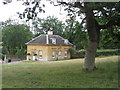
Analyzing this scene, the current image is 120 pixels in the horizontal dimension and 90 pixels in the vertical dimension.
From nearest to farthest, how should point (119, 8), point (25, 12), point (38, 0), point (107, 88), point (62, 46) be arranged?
point (107, 88)
point (119, 8)
point (38, 0)
point (25, 12)
point (62, 46)

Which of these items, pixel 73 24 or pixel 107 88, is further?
pixel 73 24

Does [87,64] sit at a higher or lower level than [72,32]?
lower

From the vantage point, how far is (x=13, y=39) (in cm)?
4419

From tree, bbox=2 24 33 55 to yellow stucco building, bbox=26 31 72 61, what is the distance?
5.93 metres

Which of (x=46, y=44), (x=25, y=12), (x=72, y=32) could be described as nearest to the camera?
(x=25, y=12)

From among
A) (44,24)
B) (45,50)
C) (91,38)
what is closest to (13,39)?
(45,50)

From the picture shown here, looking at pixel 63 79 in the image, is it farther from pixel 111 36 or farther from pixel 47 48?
pixel 47 48

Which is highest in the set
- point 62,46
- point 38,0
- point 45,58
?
point 38,0

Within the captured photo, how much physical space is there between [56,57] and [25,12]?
87.5 feet

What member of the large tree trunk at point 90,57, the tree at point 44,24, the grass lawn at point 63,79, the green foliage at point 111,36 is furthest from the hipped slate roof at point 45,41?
the grass lawn at point 63,79

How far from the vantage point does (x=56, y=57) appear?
127 ft

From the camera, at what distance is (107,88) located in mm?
6500

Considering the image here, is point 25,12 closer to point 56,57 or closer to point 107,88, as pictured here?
point 107,88

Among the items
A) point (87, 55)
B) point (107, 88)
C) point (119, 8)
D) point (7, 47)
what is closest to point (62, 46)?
point (7, 47)
